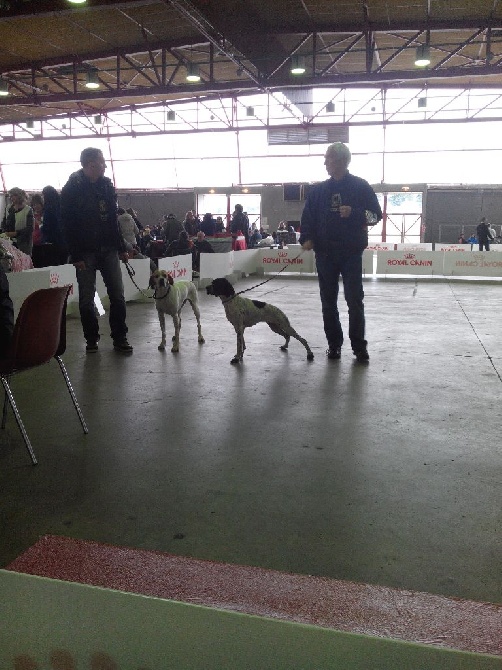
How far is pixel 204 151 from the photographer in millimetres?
24062

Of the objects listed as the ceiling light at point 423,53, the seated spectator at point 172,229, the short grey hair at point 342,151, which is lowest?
the seated spectator at point 172,229

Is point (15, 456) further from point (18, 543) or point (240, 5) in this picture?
point (240, 5)

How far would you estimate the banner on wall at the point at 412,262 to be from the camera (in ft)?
40.9

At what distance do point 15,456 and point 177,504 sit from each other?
100 centimetres

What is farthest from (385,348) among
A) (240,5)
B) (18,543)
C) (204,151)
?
(204,151)

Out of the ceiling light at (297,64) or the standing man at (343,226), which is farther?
the ceiling light at (297,64)

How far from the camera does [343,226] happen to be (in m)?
4.70

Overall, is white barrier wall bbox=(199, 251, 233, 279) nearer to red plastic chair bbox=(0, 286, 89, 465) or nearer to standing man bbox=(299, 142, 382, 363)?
standing man bbox=(299, 142, 382, 363)

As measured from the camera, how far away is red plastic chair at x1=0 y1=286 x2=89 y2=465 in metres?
2.77

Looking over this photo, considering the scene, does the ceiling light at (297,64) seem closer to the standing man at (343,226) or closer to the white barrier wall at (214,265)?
the white barrier wall at (214,265)

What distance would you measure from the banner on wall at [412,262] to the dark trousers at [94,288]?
8533 mm

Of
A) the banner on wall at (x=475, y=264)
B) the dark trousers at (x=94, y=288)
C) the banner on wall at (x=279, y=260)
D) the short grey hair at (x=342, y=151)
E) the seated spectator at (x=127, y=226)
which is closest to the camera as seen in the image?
the short grey hair at (x=342, y=151)

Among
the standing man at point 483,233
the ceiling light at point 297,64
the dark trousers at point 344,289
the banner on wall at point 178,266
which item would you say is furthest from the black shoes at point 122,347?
the standing man at point 483,233

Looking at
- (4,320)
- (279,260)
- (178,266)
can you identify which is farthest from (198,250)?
(4,320)
